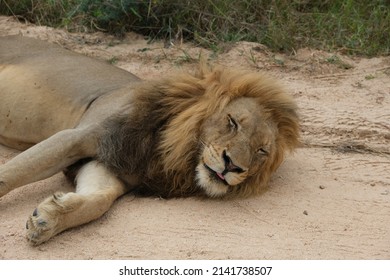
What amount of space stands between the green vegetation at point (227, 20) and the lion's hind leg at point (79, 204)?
256 cm

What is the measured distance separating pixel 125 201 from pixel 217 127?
62 centimetres

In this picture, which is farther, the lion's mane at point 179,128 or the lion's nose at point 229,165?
the lion's mane at point 179,128

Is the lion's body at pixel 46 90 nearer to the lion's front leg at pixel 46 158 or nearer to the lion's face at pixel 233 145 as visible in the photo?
the lion's front leg at pixel 46 158

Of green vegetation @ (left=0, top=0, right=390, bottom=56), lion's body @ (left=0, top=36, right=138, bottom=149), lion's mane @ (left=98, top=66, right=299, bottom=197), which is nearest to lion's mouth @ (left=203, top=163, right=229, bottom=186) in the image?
lion's mane @ (left=98, top=66, right=299, bottom=197)

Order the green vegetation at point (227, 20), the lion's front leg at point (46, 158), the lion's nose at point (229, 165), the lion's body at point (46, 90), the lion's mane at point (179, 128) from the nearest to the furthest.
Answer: the lion's nose at point (229, 165) → the lion's front leg at point (46, 158) → the lion's mane at point (179, 128) → the lion's body at point (46, 90) → the green vegetation at point (227, 20)

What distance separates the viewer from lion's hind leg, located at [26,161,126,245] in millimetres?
3727

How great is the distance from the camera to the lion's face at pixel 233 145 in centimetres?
405

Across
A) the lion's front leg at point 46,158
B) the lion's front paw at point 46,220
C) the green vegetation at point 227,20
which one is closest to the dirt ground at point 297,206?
the lion's front paw at point 46,220

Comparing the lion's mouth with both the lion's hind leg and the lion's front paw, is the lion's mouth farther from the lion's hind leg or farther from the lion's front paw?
the lion's front paw

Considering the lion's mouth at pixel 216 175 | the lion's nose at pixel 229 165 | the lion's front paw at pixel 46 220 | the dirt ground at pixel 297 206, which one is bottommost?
the dirt ground at pixel 297 206

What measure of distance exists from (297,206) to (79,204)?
1.17 m

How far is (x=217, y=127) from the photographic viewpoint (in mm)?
4211

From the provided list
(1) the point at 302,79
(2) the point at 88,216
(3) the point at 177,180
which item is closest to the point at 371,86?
(1) the point at 302,79

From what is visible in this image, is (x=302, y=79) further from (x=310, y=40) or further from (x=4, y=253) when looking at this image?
(x=4, y=253)
